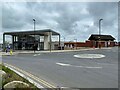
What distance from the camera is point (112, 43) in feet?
276

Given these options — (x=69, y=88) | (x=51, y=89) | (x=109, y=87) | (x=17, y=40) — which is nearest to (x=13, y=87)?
(x=51, y=89)

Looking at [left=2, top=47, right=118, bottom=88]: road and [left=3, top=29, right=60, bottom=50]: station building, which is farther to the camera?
[left=3, top=29, right=60, bottom=50]: station building

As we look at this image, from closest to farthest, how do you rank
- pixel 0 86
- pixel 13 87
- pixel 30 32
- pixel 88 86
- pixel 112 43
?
pixel 13 87
pixel 0 86
pixel 88 86
pixel 30 32
pixel 112 43

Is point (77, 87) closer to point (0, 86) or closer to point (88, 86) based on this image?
point (88, 86)

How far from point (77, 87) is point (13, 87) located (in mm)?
2691

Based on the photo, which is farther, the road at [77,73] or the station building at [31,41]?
the station building at [31,41]

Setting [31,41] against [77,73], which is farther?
[31,41]

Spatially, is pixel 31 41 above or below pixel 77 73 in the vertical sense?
above

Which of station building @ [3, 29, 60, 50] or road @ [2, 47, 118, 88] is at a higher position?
station building @ [3, 29, 60, 50]

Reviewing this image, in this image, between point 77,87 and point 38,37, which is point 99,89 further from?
point 38,37

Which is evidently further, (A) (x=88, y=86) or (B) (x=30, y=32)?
(B) (x=30, y=32)

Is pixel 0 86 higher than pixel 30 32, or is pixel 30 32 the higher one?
pixel 30 32

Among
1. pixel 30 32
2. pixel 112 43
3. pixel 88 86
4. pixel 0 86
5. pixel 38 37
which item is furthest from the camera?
pixel 112 43

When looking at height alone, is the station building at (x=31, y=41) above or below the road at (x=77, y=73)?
above
